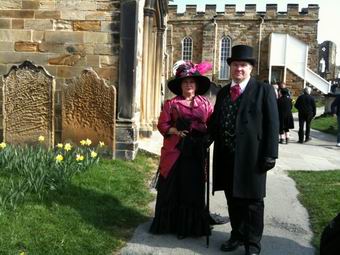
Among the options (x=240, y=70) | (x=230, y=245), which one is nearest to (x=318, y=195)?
(x=230, y=245)

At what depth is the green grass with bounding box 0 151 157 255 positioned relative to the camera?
4.07m

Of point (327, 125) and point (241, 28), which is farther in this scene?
point (241, 28)

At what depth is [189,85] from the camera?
4.56 metres

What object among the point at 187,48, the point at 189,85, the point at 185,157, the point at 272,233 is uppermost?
the point at 187,48

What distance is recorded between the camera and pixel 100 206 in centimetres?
533

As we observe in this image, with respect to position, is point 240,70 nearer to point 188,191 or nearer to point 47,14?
point 188,191

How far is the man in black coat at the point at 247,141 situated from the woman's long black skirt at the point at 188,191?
0.35 m

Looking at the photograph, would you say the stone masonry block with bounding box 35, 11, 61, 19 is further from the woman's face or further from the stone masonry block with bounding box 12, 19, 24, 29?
the woman's face

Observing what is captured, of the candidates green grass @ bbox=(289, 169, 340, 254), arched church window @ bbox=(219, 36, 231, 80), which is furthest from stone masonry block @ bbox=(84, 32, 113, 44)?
arched church window @ bbox=(219, 36, 231, 80)

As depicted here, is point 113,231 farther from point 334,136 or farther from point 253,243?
point 334,136

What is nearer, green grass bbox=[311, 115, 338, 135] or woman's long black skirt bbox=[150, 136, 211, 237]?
woman's long black skirt bbox=[150, 136, 211, 237]

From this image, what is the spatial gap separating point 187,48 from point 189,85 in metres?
36.7

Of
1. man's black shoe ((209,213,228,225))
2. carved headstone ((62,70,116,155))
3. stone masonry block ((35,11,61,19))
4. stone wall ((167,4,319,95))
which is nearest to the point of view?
man's black shoe ((209,213,228,225))

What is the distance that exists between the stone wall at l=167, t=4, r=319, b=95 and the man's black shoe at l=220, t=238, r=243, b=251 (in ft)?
112
